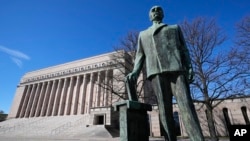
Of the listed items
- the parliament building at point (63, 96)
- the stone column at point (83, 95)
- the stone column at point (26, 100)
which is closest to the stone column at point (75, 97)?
the parliament building at point (63, 96)

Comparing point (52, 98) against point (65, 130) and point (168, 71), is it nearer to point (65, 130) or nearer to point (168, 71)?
point (65, 130)

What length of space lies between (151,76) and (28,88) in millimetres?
71488

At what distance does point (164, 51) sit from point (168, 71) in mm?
520

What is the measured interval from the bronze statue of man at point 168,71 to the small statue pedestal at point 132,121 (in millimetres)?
424

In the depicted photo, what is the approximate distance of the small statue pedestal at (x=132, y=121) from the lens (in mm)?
3373

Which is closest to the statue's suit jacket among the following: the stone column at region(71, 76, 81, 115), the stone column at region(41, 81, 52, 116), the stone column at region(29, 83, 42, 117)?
the stone column at region(71, 76, 81, 115)

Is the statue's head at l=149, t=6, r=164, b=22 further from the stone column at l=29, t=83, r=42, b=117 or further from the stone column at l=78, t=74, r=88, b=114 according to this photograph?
the stone column at l=29, t=83, r=42, b=117

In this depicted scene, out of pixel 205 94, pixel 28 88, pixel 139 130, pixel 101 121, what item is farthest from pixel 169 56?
pixel 28 88

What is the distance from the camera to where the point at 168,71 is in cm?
365

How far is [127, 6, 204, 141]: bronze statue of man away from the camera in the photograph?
3.31 meters

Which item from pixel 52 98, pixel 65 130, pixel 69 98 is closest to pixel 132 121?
pixel 65 130

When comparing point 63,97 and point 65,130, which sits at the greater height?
point 63,97

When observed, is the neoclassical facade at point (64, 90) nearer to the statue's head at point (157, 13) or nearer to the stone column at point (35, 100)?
the stone column at point (35, 100)

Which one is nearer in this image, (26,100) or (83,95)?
(83,95)
